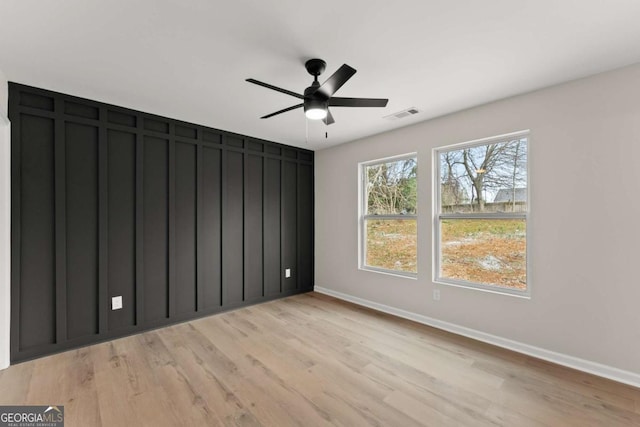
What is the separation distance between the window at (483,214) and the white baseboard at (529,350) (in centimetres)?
49

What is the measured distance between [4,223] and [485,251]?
4.58 metres

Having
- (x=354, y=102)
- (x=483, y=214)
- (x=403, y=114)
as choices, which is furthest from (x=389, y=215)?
(x=354, y=102)

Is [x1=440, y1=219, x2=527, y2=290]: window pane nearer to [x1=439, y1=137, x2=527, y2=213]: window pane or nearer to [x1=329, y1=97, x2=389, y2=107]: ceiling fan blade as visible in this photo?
[x1=439, y1=137, x2=527, y2=213]: window pane

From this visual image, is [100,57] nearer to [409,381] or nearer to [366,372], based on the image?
[366,372]

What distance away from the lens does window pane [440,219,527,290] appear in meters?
2.99

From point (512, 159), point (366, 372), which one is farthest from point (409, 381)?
point (512, 159)

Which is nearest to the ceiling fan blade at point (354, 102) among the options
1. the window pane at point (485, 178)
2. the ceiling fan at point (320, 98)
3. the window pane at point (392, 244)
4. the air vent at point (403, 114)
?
the ceiling fan at point (320, 98)

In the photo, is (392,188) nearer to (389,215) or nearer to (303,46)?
(389,215)

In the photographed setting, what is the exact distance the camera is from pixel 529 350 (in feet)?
9.21

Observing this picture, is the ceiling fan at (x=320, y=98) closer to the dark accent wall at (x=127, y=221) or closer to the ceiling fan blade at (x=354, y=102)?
the ceiling fan blade at (x=354, y=102)

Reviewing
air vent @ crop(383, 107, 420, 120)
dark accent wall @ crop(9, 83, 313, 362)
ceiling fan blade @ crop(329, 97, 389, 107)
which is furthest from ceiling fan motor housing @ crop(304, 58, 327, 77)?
dark accent wall @ crop(9, 83, 313, 362)

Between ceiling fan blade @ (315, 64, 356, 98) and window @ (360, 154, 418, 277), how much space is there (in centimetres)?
209

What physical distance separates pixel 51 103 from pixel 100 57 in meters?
1.10

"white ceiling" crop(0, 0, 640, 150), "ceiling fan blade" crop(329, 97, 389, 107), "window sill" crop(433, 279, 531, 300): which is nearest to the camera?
"white ceiling" crop(0, 0, 640, 150)
